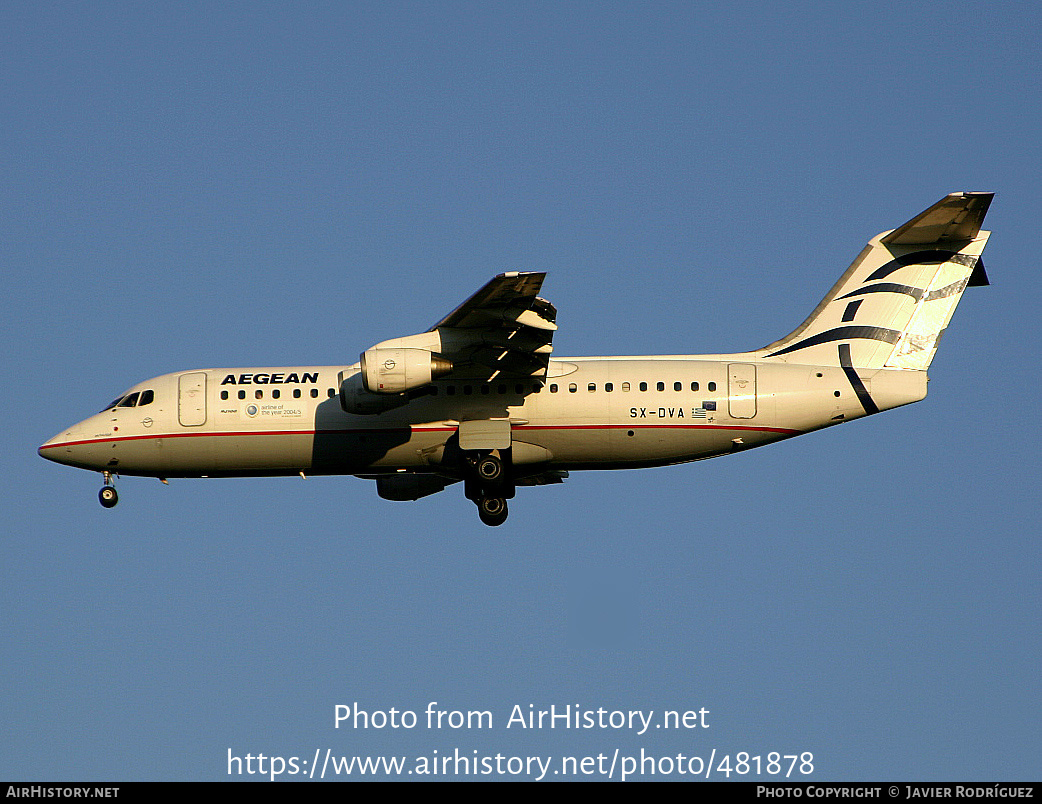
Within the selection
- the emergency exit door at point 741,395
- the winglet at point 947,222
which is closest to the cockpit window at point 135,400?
the emergency exit door at point 741,395

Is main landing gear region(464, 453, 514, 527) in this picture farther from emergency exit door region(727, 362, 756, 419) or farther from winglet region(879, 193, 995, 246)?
winglet region(879, 193, 995, 246)

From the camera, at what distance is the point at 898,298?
2867cm

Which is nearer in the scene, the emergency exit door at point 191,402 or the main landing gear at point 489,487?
the main landing gear at point 489,487

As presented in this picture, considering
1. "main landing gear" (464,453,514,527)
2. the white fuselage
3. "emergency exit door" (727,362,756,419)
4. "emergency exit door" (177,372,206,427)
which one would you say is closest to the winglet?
the white fuselage

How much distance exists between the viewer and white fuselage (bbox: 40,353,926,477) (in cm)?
2755

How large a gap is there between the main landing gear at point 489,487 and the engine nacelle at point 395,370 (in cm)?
225

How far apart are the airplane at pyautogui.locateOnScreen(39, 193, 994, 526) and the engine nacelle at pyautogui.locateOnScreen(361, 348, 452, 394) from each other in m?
0.89

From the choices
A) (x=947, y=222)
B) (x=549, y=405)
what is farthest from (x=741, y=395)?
(x=947, y=222)

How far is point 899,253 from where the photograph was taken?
95.1 feet

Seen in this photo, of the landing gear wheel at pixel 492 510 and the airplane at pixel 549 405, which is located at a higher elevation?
the airplane at pixel 549 405

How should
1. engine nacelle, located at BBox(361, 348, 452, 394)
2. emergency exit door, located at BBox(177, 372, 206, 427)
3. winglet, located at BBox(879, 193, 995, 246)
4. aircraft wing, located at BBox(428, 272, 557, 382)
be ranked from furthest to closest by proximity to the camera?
1. emergency exit door, located at BBox(177, 372, 206, 427)
2. winglet, located at BBox(879, 193, 995, 246)
3. engine nacelle, located at BBox(361, 348, 452, 394)
4. aircraft wing, located at BBox(428, 272, 557, 382)

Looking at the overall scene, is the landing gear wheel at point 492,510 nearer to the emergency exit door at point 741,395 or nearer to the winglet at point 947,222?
the emergency exit door at point 741,395

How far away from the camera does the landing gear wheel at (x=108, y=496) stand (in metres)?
28.9
